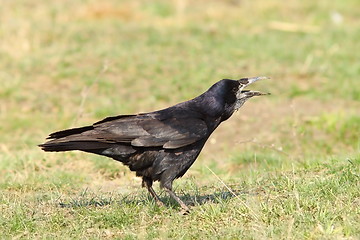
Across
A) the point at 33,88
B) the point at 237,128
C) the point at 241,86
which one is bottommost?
the point at 237,128

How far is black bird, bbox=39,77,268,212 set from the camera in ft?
18.0

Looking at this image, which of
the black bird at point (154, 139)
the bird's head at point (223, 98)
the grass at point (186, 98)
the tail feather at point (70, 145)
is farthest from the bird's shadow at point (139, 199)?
the bird's head at point (223, 98)

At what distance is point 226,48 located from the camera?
513 inches

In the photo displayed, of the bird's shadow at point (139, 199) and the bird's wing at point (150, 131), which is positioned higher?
the bird's wing at point (150, 131)

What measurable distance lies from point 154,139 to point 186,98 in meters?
5.23

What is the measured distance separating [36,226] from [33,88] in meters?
6.25

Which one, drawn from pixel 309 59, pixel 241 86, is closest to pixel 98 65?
pixel 309 59

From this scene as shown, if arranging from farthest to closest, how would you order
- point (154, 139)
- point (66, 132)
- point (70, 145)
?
point (154, 139) → point (66, 132) → point (70, 145)

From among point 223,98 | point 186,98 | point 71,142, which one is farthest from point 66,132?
point 186,98

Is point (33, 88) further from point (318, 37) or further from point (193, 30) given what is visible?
point (318, 37)

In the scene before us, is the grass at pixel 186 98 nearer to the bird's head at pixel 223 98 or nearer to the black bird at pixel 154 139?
the black bird at pixel 154 139

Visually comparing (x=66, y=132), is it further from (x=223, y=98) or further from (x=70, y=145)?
(x=223, y=98)

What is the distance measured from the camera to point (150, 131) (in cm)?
559

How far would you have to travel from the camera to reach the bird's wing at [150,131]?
5504 mm
